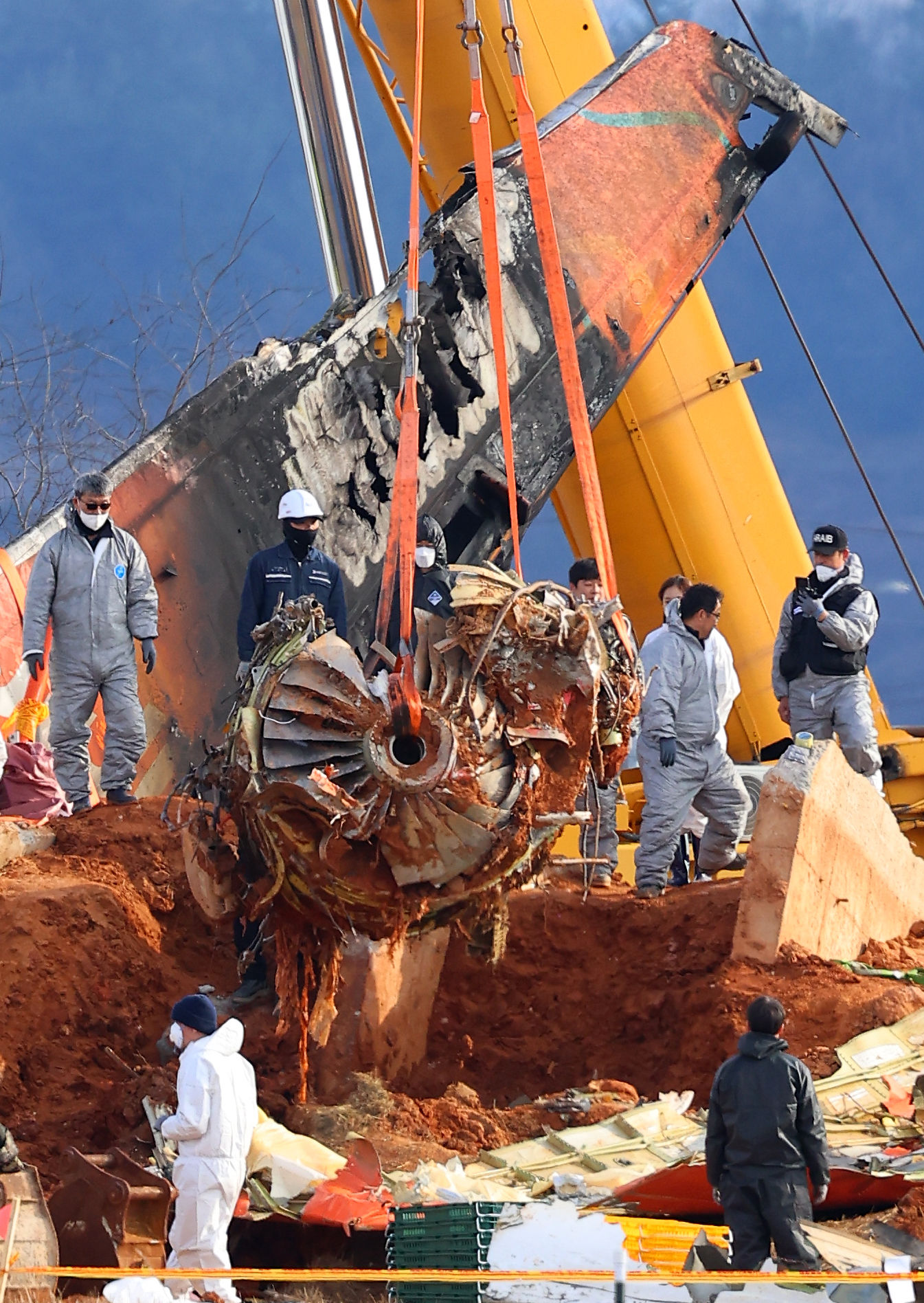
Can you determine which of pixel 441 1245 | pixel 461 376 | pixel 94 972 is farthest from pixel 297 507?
pixel 441 1245

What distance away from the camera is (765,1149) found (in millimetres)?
5191

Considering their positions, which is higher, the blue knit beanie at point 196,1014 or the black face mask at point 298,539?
the black face mask at point 298,539

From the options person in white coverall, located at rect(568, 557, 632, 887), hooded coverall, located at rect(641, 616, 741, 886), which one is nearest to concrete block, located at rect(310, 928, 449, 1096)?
person in white coverall, located at rect(568, 557, 632, 887)

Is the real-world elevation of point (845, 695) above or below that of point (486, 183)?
above

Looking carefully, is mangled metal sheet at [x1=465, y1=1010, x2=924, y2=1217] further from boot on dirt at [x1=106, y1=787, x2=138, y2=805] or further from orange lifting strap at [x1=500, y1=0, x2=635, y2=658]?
boot on dirt at [x1=106, y1=787, x2=138, y2=805]

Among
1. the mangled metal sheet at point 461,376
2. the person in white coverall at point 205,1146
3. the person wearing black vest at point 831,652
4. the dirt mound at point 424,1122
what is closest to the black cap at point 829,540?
the person wearing black vest at point 831,652

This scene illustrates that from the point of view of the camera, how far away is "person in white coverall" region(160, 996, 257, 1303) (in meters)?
5.24

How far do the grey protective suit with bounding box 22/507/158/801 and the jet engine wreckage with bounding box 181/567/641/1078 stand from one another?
2379 mm

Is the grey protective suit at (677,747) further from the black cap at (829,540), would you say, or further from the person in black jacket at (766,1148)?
the person in black jacket at (766,1148)

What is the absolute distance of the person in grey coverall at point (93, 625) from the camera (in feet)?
26.9

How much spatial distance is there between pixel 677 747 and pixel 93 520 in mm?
3246

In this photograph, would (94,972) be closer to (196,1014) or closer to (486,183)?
(196,1014)

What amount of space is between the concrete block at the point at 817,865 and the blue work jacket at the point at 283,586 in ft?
7.59

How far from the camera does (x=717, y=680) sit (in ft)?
29.1
